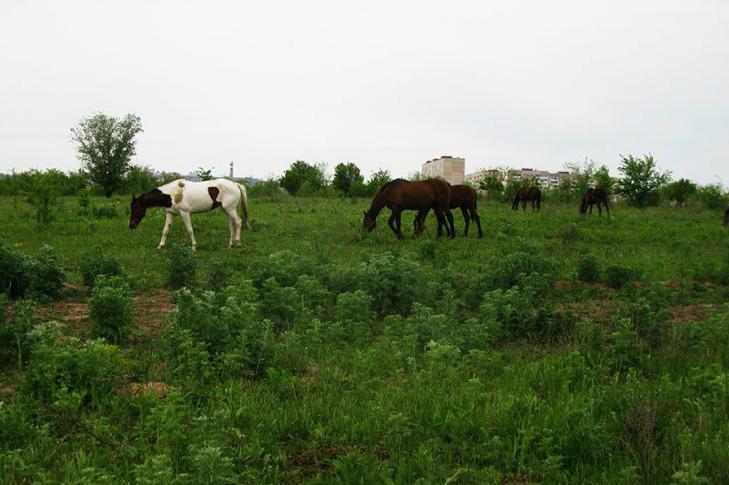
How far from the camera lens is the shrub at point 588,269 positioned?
9031 millimetres

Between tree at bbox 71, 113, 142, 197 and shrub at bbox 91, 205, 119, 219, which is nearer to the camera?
shrub at bbox 91, 205, 119, 219

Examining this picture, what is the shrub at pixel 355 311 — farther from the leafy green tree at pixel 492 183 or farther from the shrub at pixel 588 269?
the leafy green tree at pixel 492 183

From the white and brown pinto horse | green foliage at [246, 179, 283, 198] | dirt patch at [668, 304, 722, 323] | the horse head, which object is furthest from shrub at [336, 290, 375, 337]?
green foliage at [246, 179, 283, 198]

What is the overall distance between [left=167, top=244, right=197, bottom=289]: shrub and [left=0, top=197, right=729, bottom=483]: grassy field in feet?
0.07

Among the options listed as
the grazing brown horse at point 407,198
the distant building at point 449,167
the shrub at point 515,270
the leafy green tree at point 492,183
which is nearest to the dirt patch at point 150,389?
the shrub at point 515,270

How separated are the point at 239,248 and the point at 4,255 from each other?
611 centimetres

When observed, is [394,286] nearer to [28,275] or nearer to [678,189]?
[28,275]

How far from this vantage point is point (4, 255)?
701 centimetres

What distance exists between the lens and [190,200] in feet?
44.2

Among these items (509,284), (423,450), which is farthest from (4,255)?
(509,284)

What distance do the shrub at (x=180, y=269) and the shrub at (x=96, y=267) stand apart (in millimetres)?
957

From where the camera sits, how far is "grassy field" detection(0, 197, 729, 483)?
315 centimetres

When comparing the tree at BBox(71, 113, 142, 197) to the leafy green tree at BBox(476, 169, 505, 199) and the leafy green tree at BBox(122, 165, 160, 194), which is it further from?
the leafy green tree at BBox(476, 169, 505, 199)

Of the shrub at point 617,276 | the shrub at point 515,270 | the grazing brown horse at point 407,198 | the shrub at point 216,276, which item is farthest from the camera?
the grazing brown horse at point 407,198
